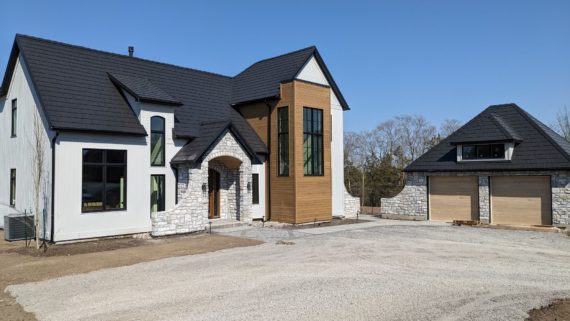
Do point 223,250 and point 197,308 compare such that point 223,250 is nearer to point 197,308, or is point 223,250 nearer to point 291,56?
point 197,308

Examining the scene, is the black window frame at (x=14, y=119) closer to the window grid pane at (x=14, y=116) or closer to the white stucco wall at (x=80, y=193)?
the window grid pane at (x=14, y=116)

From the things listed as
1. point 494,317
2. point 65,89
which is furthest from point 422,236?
point 65,89

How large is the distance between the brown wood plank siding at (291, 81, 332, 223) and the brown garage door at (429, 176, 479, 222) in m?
5.89

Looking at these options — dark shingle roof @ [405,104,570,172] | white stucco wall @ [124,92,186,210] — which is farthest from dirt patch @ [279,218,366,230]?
white stucco wall @ [124,92,186,210]

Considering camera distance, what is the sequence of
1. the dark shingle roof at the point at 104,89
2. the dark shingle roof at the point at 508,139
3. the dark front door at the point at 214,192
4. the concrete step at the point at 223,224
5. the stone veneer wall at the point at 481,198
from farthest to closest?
1. the dark front door at the point at 214,192
2. the dark shingle roof at the point at 508,139
3. the stone veneer wall at the point at 481,198
4. the concrete step at the point at 223,224
5. the dark shingle roof at the point at 104,89

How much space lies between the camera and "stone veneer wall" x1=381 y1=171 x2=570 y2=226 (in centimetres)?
1817

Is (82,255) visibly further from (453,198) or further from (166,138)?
(453,198)

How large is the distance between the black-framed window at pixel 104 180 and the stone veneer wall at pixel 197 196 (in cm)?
145

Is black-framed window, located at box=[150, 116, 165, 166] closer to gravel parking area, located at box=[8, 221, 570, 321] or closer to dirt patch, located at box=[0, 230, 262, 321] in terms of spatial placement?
dirt patch, located at box=[0, 230, 262, 321]

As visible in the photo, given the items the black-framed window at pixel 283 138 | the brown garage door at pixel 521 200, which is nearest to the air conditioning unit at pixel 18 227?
the black-framed window at pixel 283 138

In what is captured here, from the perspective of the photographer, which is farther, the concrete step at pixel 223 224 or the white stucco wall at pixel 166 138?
the concrete step at pixel 223 224

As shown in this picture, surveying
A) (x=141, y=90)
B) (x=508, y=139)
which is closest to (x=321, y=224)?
(x=508, y=139)

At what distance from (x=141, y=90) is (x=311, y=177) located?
322 inches

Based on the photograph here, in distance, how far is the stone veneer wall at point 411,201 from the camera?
22609 mm
